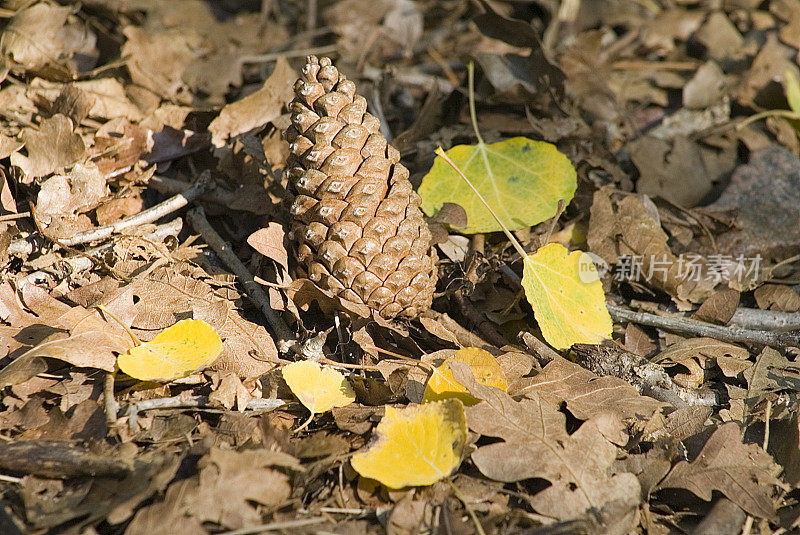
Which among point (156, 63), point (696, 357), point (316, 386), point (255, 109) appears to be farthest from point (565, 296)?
point (156, 63)

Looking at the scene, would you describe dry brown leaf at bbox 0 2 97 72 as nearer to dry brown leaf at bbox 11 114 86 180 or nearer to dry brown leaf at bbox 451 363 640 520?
dry brown leaf at bbox 11 114 86 180

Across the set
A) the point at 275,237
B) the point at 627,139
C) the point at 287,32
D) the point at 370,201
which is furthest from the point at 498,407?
the point at 287,32

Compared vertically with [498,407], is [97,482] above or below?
below

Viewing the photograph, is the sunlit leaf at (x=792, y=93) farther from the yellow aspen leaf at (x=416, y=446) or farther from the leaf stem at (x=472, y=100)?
the yellow aspen leaf at (x=416, y=446)

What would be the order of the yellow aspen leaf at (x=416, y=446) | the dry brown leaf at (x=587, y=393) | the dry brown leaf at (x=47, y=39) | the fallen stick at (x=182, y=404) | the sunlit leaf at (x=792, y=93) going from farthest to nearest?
the sunlit leaf at (x=792, y=93) → the dry brown leaf at (x=47, y=39) → the dry brown leaf at (x=587, y=393) → the fallen stick at (x=182, y=404) → the yellow aspen leaf at (x=416, y=446)

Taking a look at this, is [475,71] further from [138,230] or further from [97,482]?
[97,482]

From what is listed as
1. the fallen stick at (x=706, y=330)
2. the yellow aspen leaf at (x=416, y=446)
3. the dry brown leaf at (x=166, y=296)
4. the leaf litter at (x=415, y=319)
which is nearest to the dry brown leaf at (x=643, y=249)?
the leaf litter at (x=415, y=319)
